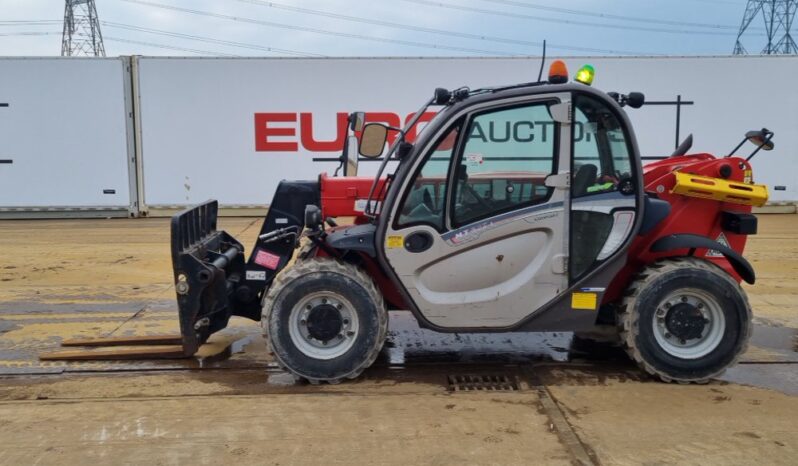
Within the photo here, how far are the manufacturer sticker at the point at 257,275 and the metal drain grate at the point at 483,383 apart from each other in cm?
156

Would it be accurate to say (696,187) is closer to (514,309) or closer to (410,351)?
(514,309)

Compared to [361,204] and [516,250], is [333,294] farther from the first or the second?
[516,250]

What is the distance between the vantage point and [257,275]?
4.70 metres

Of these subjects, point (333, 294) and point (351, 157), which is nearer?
point (333, 294)

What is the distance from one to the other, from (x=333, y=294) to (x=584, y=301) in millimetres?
1699

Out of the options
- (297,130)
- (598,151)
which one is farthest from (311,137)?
(598,151)

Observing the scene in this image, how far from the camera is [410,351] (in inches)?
199

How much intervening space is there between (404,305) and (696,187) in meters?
2.21

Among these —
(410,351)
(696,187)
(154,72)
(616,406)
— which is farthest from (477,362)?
(154,72)

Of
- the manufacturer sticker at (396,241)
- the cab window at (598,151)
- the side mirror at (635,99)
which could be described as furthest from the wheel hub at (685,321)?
the manufacturer sticker at (396,241)

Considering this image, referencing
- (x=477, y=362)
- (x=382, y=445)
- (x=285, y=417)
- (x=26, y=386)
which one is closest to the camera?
(x=382, y=445)

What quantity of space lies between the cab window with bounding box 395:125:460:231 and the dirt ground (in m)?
1.15

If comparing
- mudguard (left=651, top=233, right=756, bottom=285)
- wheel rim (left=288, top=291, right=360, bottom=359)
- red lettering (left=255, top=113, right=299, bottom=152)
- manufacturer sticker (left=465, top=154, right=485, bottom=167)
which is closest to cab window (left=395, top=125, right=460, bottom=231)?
manufacturer sticker (left=465, top=154, right=485, bottom=167)

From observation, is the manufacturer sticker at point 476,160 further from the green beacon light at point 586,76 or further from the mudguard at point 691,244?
the mudguard at point 691,244
